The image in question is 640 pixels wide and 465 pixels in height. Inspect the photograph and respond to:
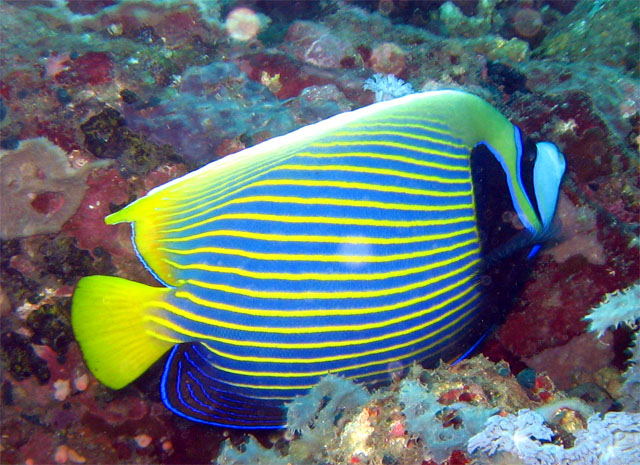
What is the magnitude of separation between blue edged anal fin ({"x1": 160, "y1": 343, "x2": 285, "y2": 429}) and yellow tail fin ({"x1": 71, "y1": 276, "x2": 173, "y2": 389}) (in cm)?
10

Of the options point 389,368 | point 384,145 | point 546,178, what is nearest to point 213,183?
point 384,145

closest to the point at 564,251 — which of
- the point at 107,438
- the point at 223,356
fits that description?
the point at 223,356

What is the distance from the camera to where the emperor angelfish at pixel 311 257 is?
1443 mm

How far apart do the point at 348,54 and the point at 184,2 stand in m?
1.62

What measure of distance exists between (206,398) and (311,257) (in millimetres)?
749

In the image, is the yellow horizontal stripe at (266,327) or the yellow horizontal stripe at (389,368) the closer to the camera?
the yellow horizontal stripe at (266,327)

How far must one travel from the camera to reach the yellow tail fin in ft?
4.82

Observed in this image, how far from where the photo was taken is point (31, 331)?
249cm

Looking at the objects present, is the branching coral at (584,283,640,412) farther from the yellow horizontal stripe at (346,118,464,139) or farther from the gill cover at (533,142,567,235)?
the yellow horizontal stripe at (346,118,464,139)

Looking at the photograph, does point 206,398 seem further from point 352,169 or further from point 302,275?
point 352,169

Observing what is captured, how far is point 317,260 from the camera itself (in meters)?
1.44

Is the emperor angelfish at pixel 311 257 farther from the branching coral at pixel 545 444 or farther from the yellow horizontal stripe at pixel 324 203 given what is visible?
the branching coral at pixel 545 444

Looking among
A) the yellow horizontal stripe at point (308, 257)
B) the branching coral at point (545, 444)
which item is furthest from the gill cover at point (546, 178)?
the branching coral at point (545, 444)

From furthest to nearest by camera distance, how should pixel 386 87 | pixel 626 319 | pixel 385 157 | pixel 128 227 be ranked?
pixel 386 87, pixel 128 227, pixel 626 319, pixel 385 157
